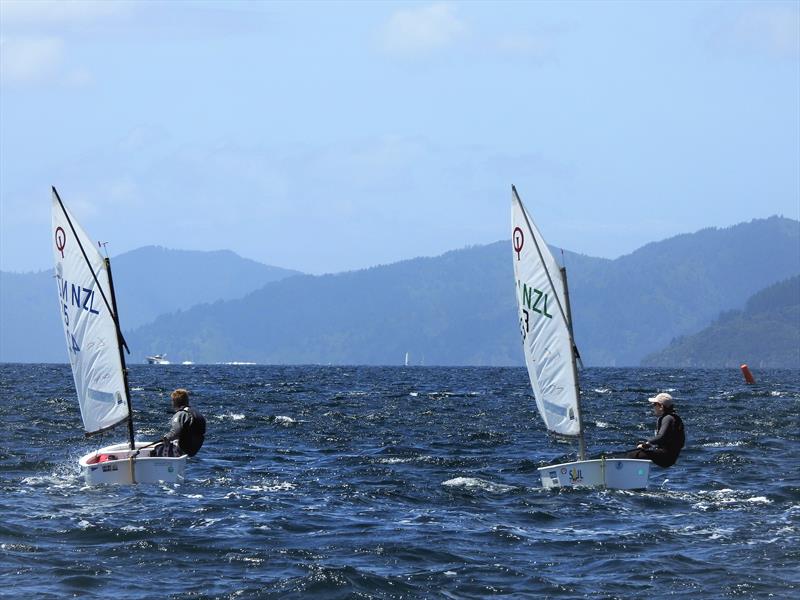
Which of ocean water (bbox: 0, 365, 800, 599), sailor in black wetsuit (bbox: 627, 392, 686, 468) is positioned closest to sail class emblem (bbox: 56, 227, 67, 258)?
ocean water (bbox: 0, 365, 800, 599)

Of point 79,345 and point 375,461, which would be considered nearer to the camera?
point 79,345

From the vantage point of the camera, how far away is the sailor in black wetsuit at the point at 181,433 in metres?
31.2

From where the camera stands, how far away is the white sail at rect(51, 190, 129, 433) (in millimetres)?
31922

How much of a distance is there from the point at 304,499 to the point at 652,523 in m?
7.82

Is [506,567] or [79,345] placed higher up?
[79,345]

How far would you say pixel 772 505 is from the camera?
96.0ft

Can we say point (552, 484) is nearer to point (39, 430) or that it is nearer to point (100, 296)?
point (100, 296)

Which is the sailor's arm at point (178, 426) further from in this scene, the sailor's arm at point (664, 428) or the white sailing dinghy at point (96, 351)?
the sailor's arm at point (664, 428)

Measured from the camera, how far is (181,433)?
3134 cm

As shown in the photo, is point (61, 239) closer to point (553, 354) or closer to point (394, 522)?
point (394, 522)

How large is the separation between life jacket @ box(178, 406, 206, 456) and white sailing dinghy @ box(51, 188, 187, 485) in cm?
69

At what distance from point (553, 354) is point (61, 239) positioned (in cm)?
1217

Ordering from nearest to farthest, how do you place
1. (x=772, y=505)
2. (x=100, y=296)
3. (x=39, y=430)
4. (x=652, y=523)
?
(x=652, y=523) → (x=772, y=505) → (x=100, y=296) → (x=39, y=430)

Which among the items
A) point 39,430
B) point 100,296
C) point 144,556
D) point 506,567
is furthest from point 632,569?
point 39,430
